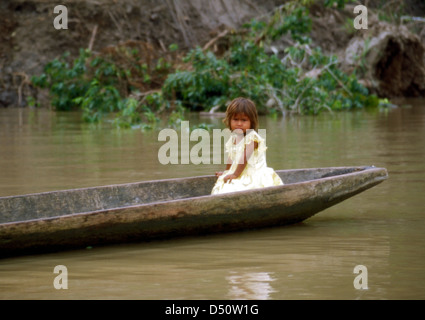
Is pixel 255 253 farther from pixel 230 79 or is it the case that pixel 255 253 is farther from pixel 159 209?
pixel 230 79

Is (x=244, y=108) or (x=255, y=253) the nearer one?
(x=255, y=253)

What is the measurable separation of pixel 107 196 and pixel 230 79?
944 cm

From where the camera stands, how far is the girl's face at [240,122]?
5.50 meters

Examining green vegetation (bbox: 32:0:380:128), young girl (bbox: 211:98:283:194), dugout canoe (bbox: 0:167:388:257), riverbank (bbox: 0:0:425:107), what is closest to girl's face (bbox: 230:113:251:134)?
young girl (bbox: 211:98:283:194)

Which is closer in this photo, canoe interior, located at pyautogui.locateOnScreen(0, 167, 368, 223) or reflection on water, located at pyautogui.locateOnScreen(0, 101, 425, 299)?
reflection on water, located at pyautogui.locateOnScreen(0, 101, 425, 299)

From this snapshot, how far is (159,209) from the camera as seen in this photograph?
4.76 metres

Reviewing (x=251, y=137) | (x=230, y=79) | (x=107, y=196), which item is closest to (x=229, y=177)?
(x=251, y=137)

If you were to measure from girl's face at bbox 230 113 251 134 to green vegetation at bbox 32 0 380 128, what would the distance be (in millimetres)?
7625

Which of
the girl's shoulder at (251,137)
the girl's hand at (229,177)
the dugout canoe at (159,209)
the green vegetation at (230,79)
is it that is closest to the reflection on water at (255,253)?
the dugout canoe at (159,209)

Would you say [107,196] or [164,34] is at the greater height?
[164,34]

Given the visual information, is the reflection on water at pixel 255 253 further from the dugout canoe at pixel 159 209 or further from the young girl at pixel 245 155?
the young girl at pixel 245 155

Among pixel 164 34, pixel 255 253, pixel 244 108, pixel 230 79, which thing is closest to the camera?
pixel 255 253

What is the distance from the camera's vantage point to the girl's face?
550 centimetres

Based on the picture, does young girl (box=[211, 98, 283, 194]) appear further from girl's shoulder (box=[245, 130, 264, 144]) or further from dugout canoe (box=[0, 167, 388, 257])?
dugout canoe (box=[0, 167, 388, 257])
